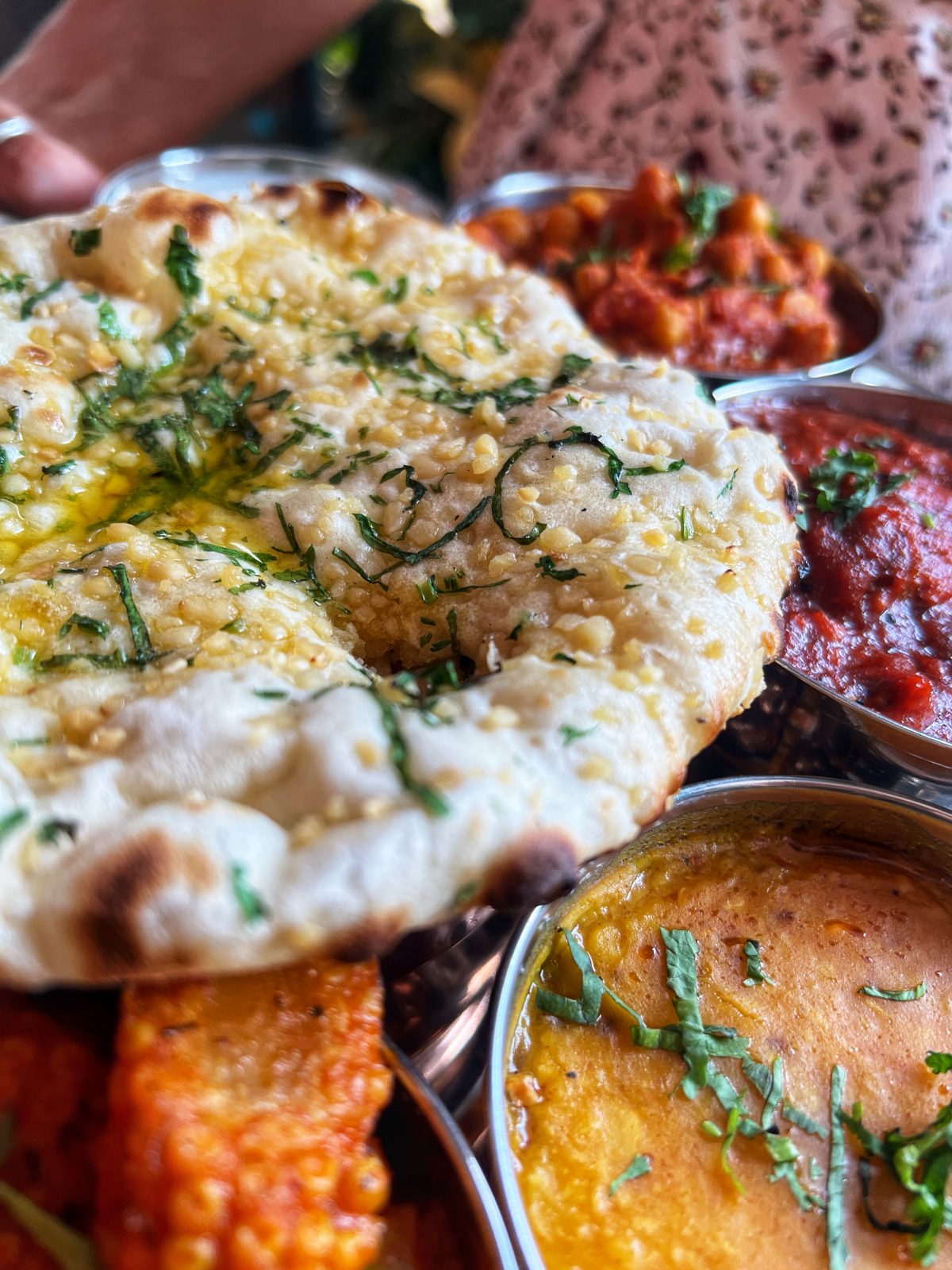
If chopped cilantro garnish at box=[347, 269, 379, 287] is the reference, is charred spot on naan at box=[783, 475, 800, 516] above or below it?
below

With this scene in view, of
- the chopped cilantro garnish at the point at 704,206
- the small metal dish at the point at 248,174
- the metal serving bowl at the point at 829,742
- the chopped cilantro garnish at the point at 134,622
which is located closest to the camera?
the chopped cilantro garnish at the point at 134,622

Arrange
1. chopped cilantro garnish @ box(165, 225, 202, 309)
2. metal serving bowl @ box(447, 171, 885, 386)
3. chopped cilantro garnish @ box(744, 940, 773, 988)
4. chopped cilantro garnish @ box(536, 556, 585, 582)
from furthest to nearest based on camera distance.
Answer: metal serving bowl @ box(447, 171, 885, 386) < chopped cilantro garnish @ box(165, 225, 202, 309) < chopped cilantro garnish @ box(744, 940, 773, 988) < chopped cilantro garnish @ box(536, 556, 585, 582)

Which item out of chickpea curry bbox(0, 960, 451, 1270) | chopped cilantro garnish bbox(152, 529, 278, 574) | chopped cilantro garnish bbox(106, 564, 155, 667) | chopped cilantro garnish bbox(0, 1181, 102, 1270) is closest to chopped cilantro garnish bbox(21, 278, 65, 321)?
chopped cilantro garnish bbox(152, 529, 278, 574)

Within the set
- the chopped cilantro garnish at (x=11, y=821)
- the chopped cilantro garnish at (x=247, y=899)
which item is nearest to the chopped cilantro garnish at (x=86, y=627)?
the chopped cilantro garnish at (x=11, y=821)

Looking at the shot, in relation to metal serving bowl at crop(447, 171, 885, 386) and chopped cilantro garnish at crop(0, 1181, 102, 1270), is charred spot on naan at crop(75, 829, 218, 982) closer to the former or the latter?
chopped cilantro garnish at crop(0, 1181, 102, 1270)

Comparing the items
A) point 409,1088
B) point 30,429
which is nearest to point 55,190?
point 30,429

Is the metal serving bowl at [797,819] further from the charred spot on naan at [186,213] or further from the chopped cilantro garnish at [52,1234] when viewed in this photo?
the charred spot on naan at [186,213]

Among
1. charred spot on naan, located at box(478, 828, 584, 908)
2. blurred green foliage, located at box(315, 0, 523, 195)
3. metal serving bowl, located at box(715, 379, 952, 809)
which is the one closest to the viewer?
charred spot on naan, located at box(478, 828, 584, 908)
